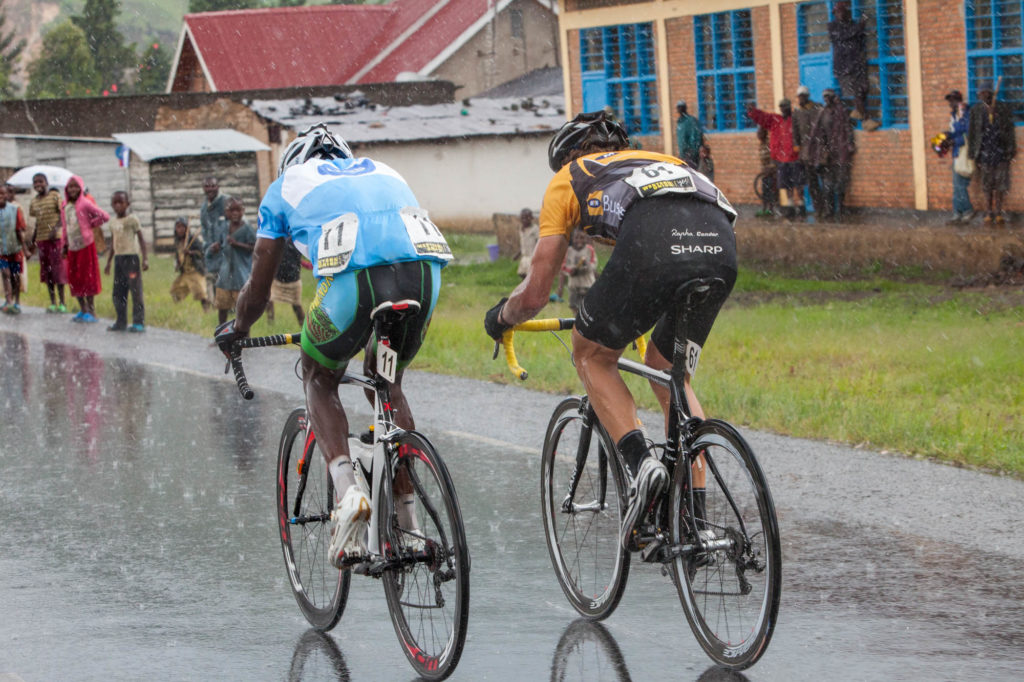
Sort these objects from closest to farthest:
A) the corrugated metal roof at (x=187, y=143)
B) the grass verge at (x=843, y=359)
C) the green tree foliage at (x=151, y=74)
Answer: the grass verge at (x=843, y=359)
the corrugated metal roof at (x=187, y=143)
the green tree foliage at (x=151, y=74)

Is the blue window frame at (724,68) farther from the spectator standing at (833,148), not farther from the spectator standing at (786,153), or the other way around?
the spectator standing at (833,148)

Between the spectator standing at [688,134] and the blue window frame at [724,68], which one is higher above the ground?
the blue window frame at [724,68]

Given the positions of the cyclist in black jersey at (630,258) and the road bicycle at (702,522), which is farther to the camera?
the cyclist in black jersey at (630,258)

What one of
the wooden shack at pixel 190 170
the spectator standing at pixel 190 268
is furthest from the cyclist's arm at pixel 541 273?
the wooden shack at pixel 190 170

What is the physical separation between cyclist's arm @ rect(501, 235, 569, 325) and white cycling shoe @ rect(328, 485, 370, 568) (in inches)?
33.9

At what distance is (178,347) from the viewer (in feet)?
50.6

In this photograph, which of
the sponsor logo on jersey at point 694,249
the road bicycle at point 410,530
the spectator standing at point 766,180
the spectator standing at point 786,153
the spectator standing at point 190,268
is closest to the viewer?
the road bicycle at point 410,530

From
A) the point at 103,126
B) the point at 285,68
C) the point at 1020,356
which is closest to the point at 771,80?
the point at 1020,356

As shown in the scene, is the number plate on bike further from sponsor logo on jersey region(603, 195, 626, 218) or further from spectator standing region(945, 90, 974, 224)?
spectator standing region(945, 90, 974, 224)

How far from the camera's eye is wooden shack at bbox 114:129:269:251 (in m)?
33.7

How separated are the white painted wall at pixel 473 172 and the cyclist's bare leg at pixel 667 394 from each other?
27300 millimetres

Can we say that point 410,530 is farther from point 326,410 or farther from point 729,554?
point 729,554

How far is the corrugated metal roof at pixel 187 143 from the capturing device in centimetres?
3297

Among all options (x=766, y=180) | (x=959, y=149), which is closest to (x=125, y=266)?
(x=766, y=180)
